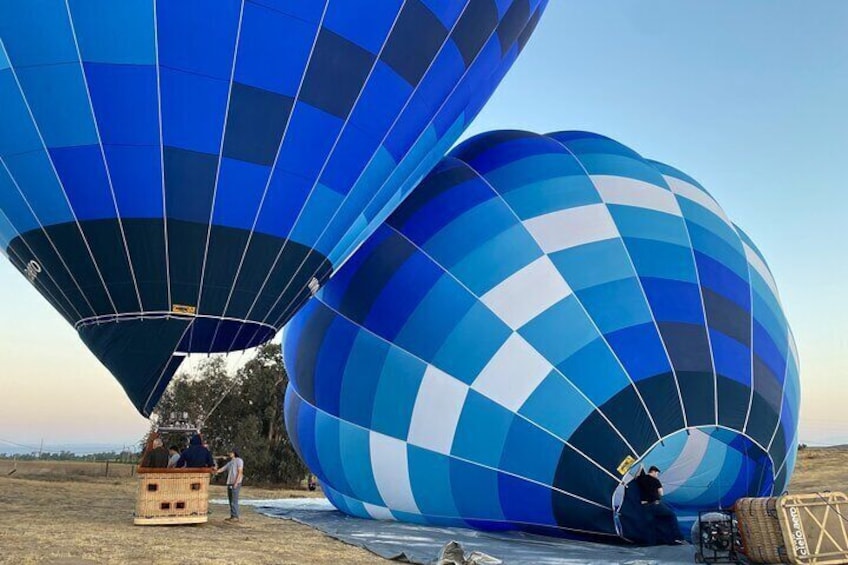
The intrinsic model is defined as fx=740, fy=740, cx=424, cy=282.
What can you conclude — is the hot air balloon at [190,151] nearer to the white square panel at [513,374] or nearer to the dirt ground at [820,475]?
the white square panel at [513,374]

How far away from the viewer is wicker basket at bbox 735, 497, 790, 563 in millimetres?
5168

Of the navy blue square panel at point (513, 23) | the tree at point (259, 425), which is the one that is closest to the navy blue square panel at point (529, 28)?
the navy blue square panel at point (513, 23)

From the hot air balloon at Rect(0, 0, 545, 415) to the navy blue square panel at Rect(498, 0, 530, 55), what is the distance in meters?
1.08

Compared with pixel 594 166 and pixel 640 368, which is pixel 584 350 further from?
pixel 594 166

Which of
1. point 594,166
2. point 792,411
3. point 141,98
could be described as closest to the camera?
point 141,98

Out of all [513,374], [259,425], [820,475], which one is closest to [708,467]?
[513,374]

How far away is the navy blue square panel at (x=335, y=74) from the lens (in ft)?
20.0

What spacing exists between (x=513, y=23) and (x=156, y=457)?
5732mm

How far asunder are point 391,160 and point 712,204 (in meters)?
3.85

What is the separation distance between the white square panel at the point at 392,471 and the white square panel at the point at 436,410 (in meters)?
0.27

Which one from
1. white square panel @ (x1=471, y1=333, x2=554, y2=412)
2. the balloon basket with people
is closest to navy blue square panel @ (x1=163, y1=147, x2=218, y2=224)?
the balloon basket with people

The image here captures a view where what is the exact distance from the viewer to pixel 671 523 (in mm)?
6277

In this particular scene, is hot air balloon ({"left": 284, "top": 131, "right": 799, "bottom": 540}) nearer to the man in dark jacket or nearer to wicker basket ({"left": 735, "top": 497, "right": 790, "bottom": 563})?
wicker basket ({"left": 735, "top": 497, "right": 790, "bottom": 563})

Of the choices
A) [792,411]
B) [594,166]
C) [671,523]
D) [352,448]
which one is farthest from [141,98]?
[792,411]
